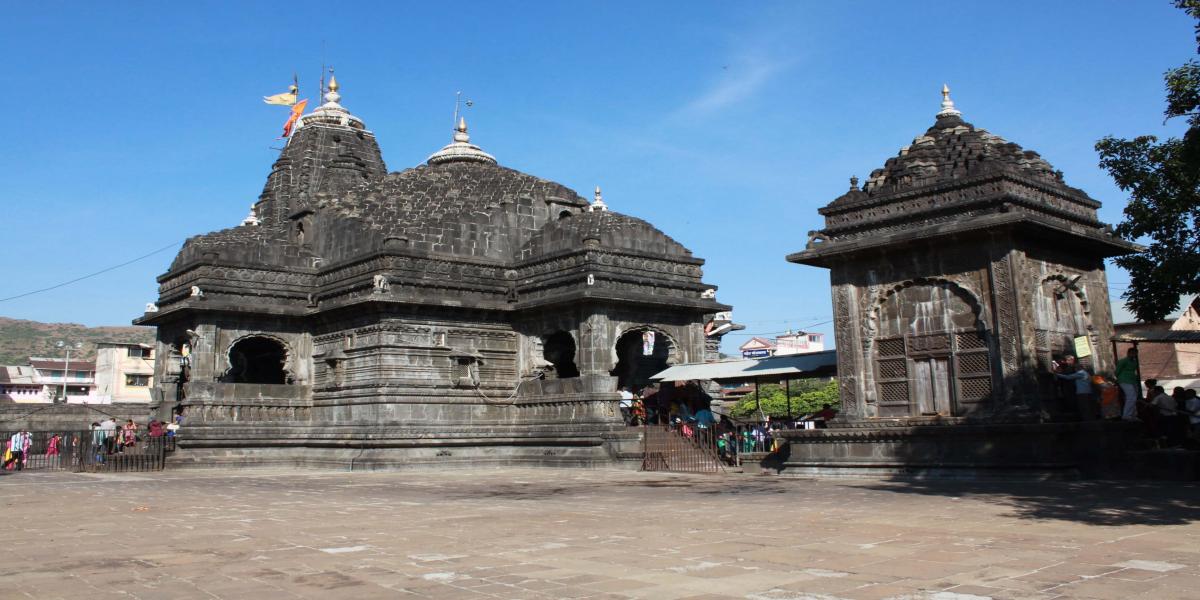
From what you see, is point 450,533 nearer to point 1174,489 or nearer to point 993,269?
point 1174,489

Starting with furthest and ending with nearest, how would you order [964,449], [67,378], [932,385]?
1. [67,378]
2. [932,385]
3. [964,449]

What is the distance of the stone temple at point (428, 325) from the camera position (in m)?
25.7

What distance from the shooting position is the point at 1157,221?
17.9 metres

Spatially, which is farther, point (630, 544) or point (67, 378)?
point (67, 378)

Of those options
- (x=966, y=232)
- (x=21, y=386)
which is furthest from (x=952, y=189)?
(x=21, y=386)

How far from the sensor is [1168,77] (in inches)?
572

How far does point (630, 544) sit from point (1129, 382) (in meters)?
13.1

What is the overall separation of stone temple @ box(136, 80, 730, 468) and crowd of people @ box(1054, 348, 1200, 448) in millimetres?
10993

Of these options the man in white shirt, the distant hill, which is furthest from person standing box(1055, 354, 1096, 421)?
the distant hill

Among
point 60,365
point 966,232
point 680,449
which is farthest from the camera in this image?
point 60,365

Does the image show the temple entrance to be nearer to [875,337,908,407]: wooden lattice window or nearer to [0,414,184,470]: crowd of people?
[875,337,908,407]: wooden lattice window

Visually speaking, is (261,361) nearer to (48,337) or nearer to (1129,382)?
(1129,382)

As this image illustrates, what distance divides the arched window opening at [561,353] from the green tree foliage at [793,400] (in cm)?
2380

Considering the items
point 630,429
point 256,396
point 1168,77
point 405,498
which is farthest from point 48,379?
point 1168,77
